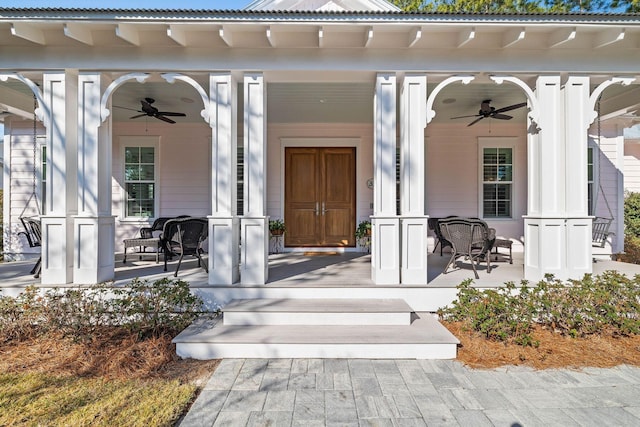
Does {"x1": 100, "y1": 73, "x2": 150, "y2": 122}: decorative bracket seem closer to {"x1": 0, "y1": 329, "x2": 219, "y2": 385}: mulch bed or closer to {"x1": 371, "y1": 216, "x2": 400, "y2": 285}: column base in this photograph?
{"x1": 0, "y1": 329, "x2": 219, "y2": 385}: mulch bed

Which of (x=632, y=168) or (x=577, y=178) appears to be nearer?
(x=577, y=178)

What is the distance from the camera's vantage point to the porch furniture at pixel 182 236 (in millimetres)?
4527

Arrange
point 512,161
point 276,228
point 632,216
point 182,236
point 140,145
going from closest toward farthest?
point 182,236
point 276,228
point 140,145
point 512,161
point 632,216

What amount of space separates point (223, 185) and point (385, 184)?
1.96 metres

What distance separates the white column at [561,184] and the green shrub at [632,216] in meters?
8.37

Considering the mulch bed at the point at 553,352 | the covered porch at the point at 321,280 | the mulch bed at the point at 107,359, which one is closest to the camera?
the mulch bed at the point at 107,359

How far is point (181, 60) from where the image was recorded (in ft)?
13.5

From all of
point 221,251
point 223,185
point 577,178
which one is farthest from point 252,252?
point 577,178

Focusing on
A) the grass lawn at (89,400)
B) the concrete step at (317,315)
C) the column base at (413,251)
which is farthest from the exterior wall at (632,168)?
the grass lawn at (89,400)

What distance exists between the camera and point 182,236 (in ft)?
14.9

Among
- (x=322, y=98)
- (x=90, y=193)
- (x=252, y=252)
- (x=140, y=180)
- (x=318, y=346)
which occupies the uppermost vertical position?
(x=322, y=98)

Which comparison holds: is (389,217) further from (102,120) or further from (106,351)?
(102,120)

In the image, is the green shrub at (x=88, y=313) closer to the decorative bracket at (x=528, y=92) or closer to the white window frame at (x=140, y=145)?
the white window frame at (x=140, y=145)

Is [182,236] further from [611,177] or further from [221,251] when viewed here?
[611,177]
